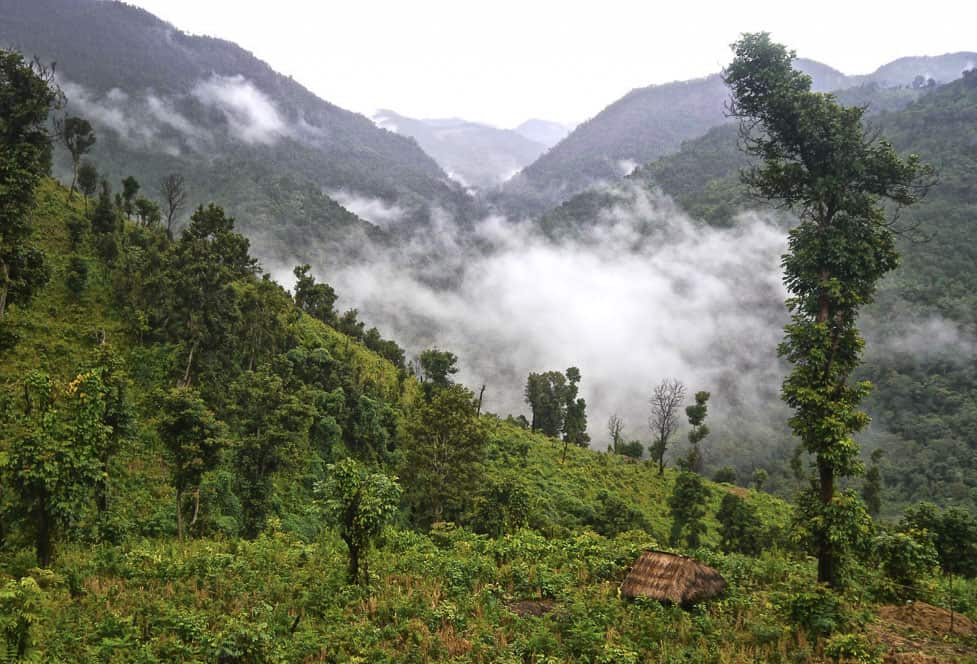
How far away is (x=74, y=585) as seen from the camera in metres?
16.0

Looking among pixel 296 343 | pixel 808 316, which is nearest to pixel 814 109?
A: pixel 808 316

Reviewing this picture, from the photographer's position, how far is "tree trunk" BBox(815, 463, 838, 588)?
15.7 m

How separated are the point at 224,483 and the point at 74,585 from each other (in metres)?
17.6

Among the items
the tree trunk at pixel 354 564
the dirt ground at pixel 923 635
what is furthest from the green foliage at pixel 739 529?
the tree trunk at pixel 354 564

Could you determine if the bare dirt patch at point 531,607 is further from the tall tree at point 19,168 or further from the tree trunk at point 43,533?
the tall tree at point 19,168

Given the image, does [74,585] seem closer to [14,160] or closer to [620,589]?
[620,589]

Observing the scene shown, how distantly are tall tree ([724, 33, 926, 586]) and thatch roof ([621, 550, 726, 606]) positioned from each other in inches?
126

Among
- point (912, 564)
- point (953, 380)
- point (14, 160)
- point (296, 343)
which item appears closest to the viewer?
point (912, 564)

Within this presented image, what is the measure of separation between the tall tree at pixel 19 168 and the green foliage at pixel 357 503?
80.4ft

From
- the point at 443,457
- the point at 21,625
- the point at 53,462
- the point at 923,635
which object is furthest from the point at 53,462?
the point at 443,457

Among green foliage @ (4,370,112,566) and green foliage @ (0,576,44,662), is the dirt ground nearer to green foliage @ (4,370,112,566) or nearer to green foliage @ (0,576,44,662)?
green foliage @ (0,576,44,662)

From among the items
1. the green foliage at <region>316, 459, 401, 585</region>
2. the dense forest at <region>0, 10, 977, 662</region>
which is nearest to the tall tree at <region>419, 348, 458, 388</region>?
the dense forest at <region>0, 10, 977, 662</region>

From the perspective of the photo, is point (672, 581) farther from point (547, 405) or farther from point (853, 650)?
point (547, 405)

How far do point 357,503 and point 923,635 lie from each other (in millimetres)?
15706
